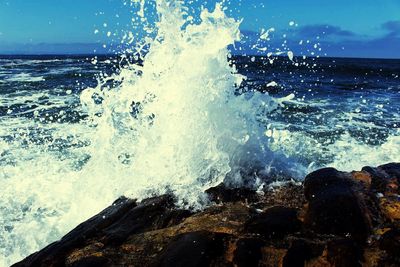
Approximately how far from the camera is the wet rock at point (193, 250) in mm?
2666

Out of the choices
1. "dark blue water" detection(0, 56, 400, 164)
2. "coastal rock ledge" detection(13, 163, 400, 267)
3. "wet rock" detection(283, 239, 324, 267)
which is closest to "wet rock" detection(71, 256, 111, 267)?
"coastal rock ledge" detection(13, 163, 400, 267)

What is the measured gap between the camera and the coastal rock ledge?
8.76 feet

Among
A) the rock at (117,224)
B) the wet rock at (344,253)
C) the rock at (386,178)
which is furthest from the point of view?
the rock at (386,178)

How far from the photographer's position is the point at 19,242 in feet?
14.4

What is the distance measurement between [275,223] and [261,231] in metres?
0.13

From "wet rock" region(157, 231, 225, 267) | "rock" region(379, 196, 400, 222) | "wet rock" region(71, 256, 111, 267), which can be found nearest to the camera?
"wet rock" region(157, 231, 225, 267)

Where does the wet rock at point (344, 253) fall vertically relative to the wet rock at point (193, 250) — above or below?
above

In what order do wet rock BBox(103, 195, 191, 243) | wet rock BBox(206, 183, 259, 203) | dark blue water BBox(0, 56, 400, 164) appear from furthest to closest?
dark blue water BBox(0, 56, 400, 164) → wet rock BBox(206, 183, 259, 203) → wet rock BBox(103, 195, 191, 243)

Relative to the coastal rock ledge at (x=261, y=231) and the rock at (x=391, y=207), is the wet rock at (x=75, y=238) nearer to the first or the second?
the coastal rock ledge at (x=261, y=231)

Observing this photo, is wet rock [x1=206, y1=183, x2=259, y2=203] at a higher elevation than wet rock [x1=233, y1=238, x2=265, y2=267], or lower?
lower

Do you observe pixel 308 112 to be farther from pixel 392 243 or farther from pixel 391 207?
pixel 392 243

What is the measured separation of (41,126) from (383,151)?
24.8ft

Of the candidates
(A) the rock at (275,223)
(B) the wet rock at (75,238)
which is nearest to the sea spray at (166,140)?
(B) the wet rock at (75,238)

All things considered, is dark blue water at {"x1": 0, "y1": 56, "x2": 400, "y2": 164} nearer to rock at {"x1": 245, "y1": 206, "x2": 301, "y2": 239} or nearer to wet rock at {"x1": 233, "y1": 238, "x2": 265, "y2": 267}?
rock at {"x1": 245, "y1": 206, "x2": 301, "y2": 239}
